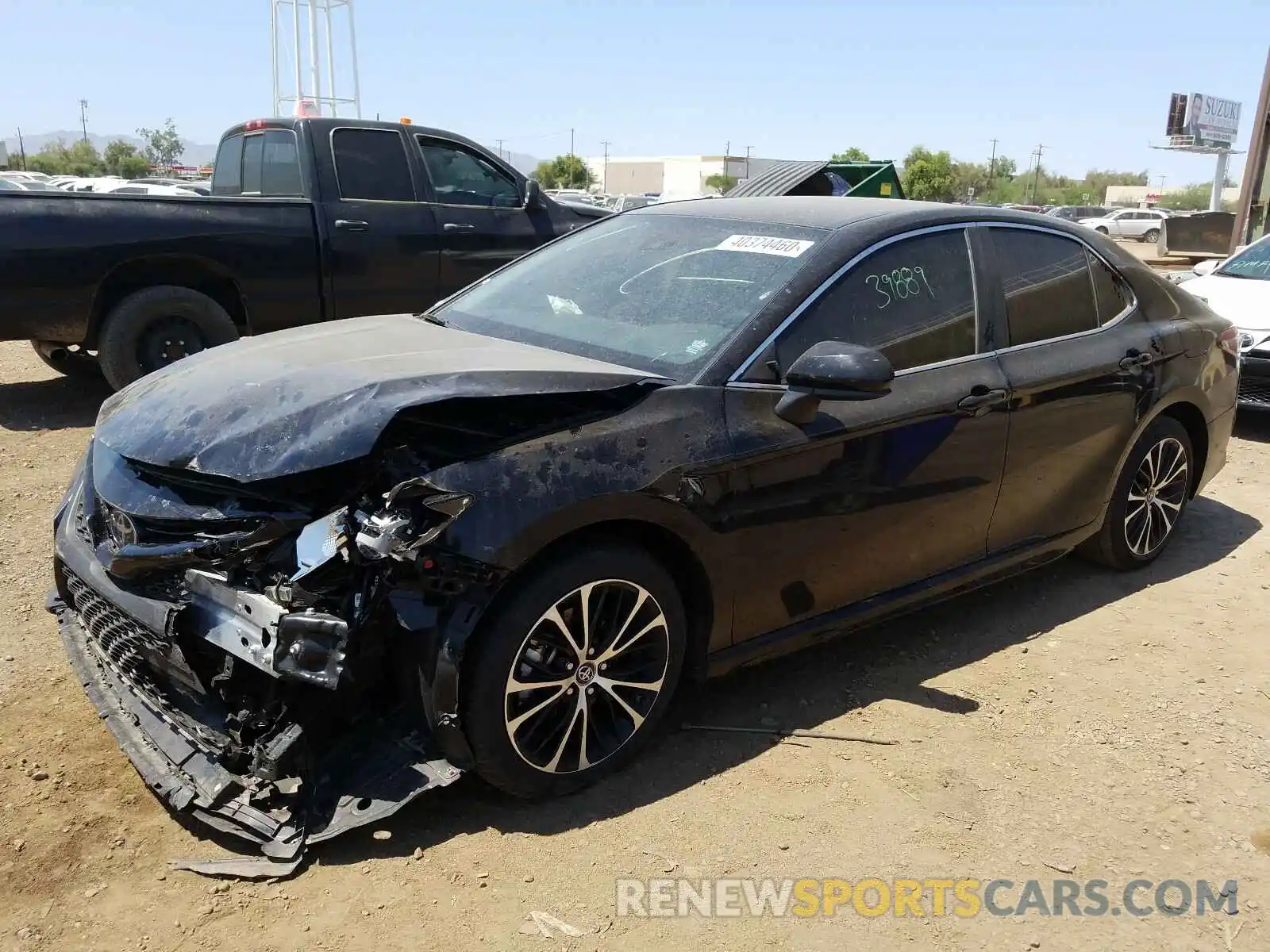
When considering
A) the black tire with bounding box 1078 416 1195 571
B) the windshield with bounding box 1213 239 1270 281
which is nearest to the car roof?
the black tire with bounding box 1078 416 1195 571

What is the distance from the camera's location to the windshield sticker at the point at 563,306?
3.86 m

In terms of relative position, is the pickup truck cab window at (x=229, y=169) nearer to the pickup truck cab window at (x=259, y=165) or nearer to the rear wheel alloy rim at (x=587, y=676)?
the pickup truck cab window at (x=259, y=165)

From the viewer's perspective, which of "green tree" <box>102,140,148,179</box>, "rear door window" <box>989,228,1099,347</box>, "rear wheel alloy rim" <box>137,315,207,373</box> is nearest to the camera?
"rear door window" <box>989,228,1099,347</box>

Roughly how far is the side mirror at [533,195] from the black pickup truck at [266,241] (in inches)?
0.4

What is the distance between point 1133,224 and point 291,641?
4992 centimetres

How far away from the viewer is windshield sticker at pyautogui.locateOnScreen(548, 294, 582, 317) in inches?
152

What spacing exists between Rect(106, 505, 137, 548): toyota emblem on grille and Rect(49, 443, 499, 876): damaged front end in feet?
0.06

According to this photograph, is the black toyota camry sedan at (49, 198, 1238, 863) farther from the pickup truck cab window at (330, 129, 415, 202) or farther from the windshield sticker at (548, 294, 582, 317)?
the pickup truck cab window at (330, 129, 415, 202)

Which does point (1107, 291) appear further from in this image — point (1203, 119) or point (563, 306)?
point (1203, 119)

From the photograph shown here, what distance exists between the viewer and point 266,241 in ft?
24.1

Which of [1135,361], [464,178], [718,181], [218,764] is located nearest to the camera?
[218,764]

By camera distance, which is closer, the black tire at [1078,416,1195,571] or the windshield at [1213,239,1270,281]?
the black tire at [1078,416,1195,571]

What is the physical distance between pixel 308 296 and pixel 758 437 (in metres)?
5.32

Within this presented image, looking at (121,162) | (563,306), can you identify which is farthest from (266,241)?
(121,162)
